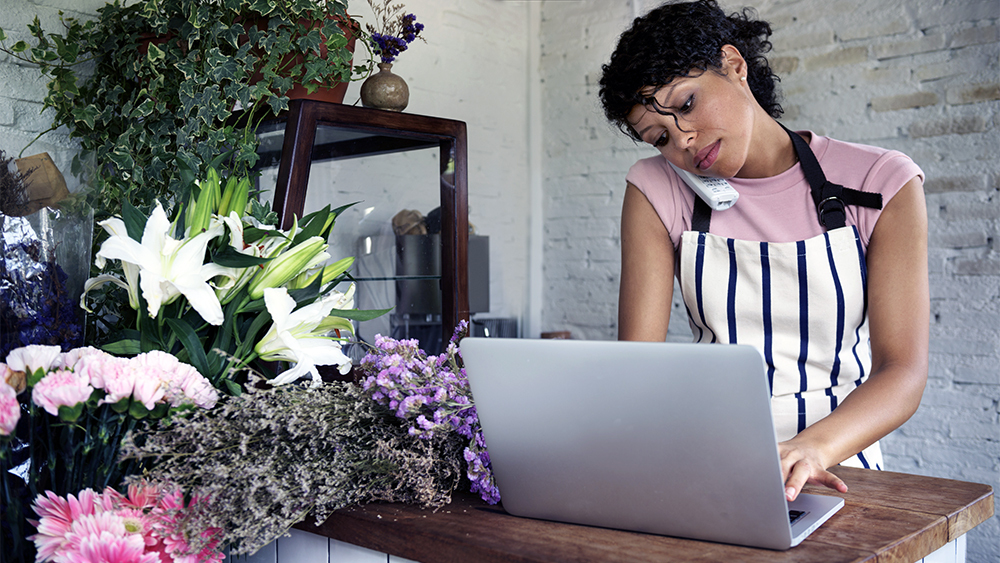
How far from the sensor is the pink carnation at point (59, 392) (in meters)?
0.83

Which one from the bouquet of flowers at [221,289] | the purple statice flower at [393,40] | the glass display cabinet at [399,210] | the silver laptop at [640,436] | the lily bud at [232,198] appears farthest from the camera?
the purple statice flower at [393,40]

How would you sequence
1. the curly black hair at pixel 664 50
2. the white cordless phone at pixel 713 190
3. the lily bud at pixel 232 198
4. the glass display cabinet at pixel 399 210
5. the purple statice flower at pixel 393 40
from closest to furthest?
the lily bud at pixel 232 198
the curly black hair at pixel 664 50
the white cordless phone at pixel 713 190
the glass display cabinet at pixel 399 210
the purple statice flower at pixel 393 40

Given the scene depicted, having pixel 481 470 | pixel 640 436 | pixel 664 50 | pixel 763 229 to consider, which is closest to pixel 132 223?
pixel 481 470

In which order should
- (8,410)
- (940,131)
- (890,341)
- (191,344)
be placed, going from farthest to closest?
(940,131), (890,341), (191,344), (8,410)

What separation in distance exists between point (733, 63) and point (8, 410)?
49.9 inches

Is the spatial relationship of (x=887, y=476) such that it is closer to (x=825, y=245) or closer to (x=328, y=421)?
(x=825, y=245)

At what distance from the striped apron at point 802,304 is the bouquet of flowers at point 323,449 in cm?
74

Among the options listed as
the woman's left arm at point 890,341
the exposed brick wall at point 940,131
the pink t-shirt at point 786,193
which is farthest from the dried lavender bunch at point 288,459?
the exposed brick wall at point 940,131

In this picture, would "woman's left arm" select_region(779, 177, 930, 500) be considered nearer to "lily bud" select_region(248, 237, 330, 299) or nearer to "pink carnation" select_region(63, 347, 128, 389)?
"lily bud" select_region(248, 237, 330, 299)

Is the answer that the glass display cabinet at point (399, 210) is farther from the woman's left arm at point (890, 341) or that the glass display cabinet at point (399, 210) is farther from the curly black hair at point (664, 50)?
the woman's left arm at point (890, 341)

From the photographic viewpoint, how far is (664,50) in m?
1.37

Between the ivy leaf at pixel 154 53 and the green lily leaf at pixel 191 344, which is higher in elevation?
the ivy leaf at pixel 154 53

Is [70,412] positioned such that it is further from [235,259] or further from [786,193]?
[786,193]

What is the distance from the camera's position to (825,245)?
1.46 meters
